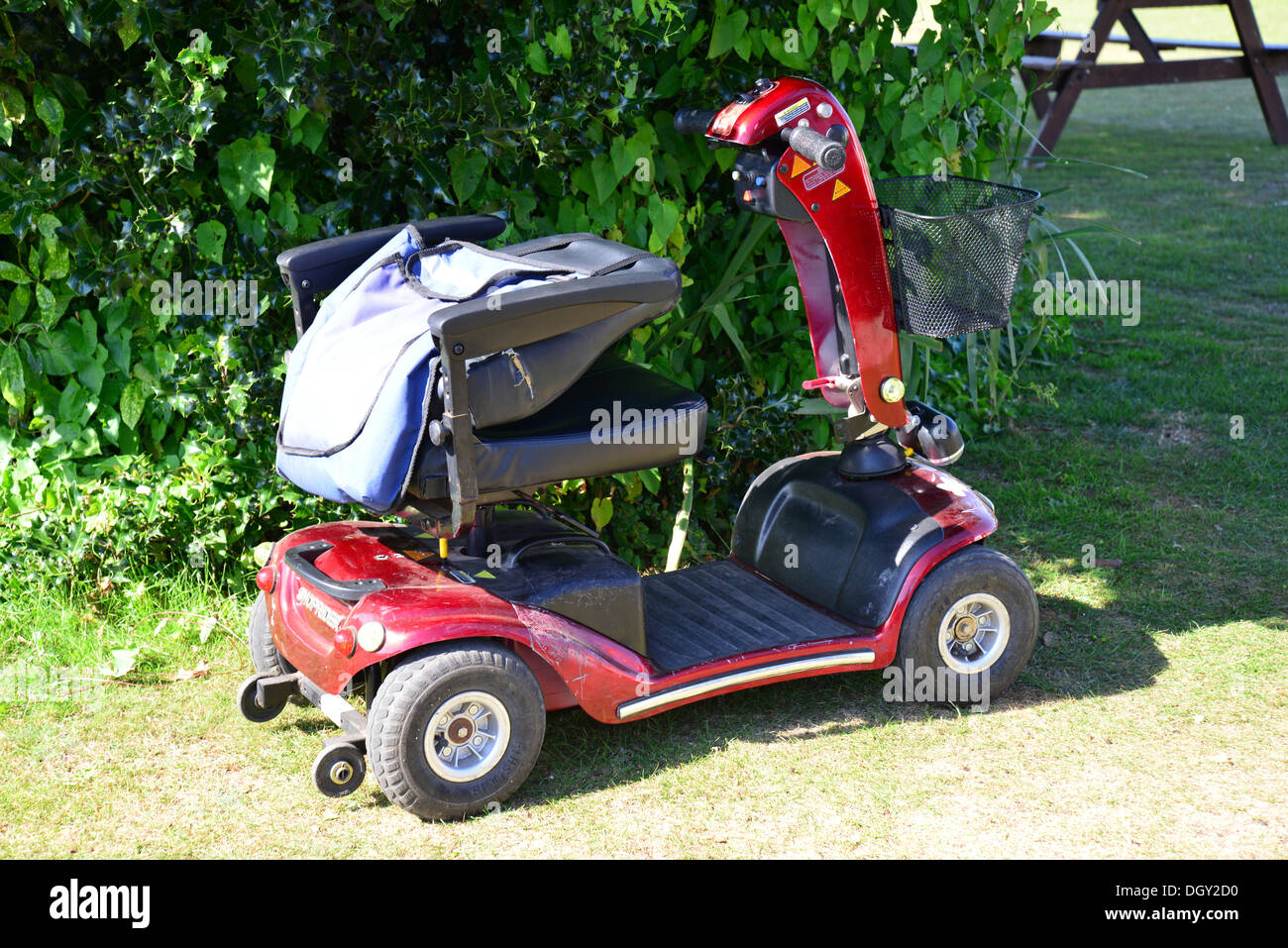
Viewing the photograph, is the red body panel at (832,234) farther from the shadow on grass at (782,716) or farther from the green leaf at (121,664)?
the green leaf at (121,664)

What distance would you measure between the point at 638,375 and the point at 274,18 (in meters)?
1.38

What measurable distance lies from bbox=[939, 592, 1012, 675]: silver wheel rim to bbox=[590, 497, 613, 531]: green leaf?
1195 millimetres

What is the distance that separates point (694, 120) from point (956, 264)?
0.83 metres

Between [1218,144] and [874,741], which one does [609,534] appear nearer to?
[874,741]

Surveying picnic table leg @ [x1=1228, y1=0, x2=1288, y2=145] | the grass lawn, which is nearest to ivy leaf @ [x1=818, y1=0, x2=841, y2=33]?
the grass lawn

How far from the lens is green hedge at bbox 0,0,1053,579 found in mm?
3955

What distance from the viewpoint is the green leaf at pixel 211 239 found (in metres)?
4.07

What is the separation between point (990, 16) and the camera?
4.83 metres

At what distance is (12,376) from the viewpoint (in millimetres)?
4195

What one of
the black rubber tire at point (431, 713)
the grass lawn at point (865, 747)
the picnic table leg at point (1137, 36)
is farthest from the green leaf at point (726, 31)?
the picnic table leg at point (1137, 36)

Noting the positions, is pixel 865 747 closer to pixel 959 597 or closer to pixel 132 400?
pixel 959 597

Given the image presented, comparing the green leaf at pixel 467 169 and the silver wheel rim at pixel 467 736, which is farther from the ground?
the green leaf at pixel 467 169
